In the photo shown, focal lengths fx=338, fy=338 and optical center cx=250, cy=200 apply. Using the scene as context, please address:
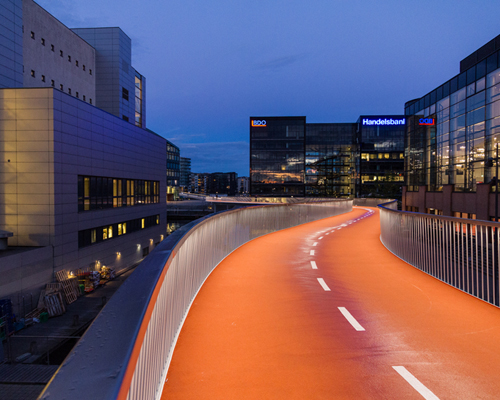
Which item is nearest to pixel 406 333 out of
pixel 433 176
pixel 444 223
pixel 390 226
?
pixel 444 223

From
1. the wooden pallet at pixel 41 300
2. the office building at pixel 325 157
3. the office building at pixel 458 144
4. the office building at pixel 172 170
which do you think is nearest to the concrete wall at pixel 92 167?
the wooden pallet at pixel 41 300

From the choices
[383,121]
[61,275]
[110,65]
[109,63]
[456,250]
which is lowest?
[61,275]

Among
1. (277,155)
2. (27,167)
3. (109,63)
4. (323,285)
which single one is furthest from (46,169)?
(277,155)

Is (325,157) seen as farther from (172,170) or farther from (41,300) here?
(41,300)

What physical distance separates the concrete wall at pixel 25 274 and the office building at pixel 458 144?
31431mm

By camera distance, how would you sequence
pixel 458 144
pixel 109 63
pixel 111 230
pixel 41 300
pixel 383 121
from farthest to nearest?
pixel 383 121 → pixel 109 63 → pixel 458 144 → pixel 111 230 → pixel 41 300

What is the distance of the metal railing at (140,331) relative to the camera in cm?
141

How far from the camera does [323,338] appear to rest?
4.54m

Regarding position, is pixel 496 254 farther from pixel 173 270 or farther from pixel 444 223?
pixel 173 270

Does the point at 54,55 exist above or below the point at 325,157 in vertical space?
above

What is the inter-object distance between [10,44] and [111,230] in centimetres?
1749

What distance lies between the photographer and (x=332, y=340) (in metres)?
4.48

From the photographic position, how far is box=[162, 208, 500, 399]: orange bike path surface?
3.41 m

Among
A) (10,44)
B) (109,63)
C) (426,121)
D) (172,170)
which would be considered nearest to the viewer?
(10,44)
